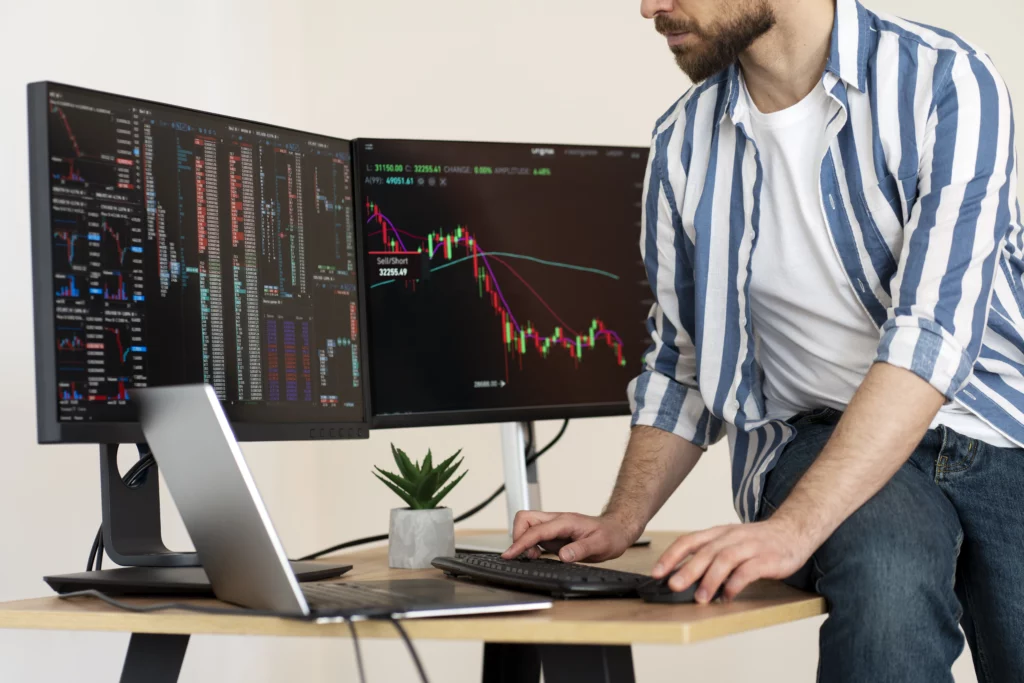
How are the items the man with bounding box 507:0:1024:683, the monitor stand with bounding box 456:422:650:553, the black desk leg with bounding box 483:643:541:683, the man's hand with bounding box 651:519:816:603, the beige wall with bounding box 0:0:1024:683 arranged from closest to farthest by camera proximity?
the man's hand with bounding box 651:519:816:603 < the man with bounding box 507:0:1024:683 < the black desk leg with bounding box 483:643:541:683 < the monitor stand with bounding box 456:422:650:553 < the beige wall with bounding box 0:0:1024:683

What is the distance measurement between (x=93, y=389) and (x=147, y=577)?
0.68ft

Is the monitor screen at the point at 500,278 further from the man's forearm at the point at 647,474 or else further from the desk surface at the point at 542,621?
the desk surface at the point at 542,621

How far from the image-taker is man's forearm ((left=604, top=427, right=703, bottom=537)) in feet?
4.62

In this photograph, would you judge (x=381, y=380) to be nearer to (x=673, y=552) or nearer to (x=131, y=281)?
(x=131, y=281)

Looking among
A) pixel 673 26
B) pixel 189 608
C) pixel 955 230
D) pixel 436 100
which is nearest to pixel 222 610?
pixel 189 608

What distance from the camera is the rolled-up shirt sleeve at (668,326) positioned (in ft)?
5.00

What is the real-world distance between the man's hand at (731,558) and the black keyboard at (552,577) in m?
0.05

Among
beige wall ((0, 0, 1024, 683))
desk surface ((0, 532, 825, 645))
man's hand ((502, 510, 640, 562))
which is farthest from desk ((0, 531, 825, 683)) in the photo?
beige wall ((0, 0, 1024, 683))

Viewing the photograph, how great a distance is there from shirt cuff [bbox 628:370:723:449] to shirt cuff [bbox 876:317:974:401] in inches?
14.4

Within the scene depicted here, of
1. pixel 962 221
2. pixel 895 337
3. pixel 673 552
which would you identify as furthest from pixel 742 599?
pixel 962 221

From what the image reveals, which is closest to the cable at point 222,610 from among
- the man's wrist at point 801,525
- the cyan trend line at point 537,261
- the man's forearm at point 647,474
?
the man's wrist at point 801,525

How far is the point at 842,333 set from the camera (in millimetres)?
1406

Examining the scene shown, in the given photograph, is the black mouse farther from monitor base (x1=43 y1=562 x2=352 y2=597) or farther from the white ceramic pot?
the white ceramic pot

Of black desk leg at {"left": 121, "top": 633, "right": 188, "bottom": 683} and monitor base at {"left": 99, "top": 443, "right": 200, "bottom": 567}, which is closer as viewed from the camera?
black desk leg at {"left": 121, "top": 633, "right": 188, "bottom": 683}
